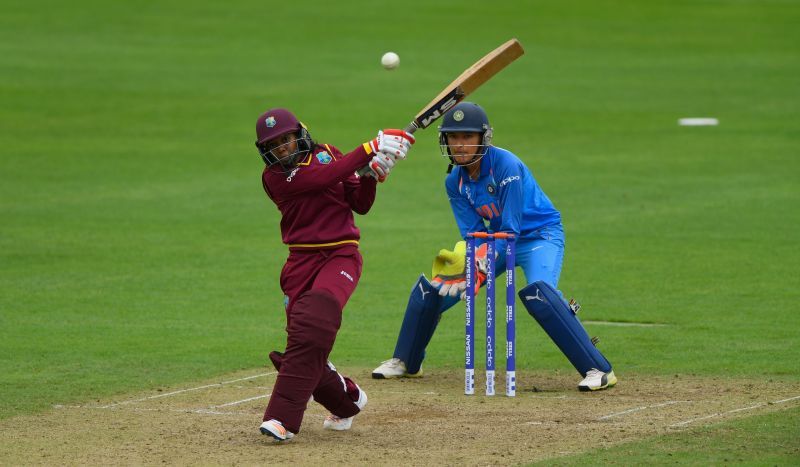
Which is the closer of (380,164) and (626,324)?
(380,164)

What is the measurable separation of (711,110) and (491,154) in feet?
56.9

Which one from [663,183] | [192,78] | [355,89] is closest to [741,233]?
[663,183]

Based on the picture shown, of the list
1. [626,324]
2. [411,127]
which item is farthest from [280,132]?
[626,324]

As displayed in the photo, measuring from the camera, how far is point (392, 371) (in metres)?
9.88

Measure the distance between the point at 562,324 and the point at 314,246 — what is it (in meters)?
1.98

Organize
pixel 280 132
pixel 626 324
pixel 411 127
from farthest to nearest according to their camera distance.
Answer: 1. pixel 626 324
2. pixel 411 127
3. pixel 280 132

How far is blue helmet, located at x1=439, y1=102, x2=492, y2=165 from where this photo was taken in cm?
924

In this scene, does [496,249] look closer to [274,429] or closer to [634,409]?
[634,409]

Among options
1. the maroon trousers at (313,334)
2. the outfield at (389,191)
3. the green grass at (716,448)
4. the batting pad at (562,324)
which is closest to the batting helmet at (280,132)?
the maroon trousers at (313,334)

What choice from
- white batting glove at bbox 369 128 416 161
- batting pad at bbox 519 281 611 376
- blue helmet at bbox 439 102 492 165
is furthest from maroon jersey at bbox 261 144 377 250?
batting pad at bbox 519 281 611 376

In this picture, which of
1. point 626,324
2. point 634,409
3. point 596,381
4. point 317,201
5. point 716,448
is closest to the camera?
point 716,448

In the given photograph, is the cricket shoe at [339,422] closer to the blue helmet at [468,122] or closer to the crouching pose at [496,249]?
the crouching pose at [496,249]

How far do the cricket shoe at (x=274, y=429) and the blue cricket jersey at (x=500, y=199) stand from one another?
2.33 m

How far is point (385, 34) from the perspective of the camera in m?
33.5
